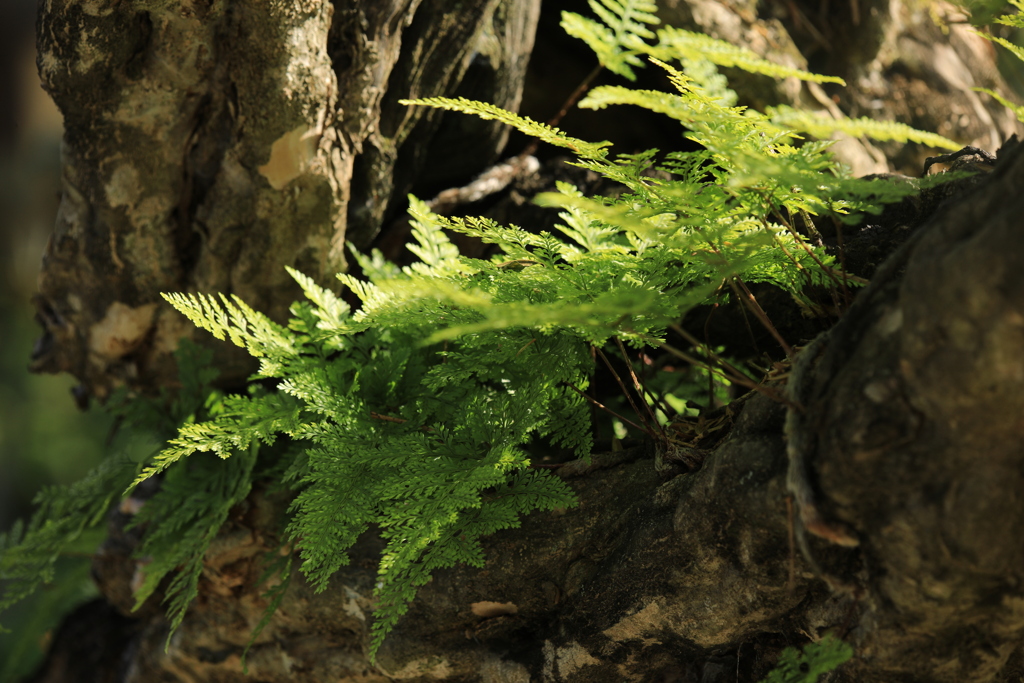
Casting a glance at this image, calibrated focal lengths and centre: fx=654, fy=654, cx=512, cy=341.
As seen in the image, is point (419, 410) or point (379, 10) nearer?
point (419, 410)

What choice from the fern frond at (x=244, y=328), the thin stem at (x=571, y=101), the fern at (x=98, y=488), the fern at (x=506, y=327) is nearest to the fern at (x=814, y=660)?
the fern at (x=506, y=327)

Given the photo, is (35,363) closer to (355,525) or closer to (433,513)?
(355,525)

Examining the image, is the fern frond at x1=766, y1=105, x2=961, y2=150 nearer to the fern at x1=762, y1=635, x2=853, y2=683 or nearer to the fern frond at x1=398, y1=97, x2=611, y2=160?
the fern frond at x1=398, y1=97, x2=611, y2=160

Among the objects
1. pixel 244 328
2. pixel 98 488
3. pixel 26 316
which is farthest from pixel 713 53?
pixel 26 316

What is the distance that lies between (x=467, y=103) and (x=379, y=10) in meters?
0.67

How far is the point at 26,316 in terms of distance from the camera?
23.6 ft

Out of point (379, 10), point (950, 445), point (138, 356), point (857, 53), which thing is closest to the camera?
point (950, 445)

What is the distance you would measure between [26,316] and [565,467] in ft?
25.7

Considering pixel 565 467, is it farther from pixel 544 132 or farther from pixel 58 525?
pixel 58 525

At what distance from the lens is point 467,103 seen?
4.54 feet

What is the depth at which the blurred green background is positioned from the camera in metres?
5.34

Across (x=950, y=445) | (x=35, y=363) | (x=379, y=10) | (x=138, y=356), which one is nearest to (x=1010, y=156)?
(x=950, y=445)

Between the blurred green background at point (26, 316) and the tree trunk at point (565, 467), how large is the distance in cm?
417

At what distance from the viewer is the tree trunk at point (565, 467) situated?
38.5 inches
